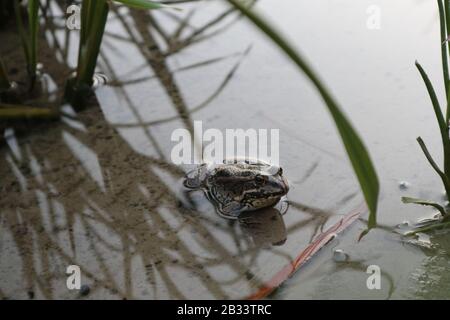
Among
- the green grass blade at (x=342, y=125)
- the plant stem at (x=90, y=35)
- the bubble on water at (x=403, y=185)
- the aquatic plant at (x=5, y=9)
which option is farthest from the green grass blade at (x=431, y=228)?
the aquatic plant at (x=5, y=9)

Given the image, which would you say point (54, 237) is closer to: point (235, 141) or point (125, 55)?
point (235, 141)

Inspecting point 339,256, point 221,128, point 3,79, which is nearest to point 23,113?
point 3,79

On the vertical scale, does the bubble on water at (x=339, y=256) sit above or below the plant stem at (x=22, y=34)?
below

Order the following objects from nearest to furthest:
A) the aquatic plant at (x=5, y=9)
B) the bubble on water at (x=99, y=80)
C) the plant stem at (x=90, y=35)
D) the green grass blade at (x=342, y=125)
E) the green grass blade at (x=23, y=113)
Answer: the green grass blade at (x=342, y=125) < the plant stem at (x=90, y=35) < the green grass blade at (x=23, y=113) < the bubble on water at (x=99, y=80) < the aquatic plant at (x=5, y=9)

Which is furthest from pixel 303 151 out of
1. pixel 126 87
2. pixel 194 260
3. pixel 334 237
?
pixel 126 87

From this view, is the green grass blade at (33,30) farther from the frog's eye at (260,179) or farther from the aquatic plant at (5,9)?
the frog's eye at (260,179)

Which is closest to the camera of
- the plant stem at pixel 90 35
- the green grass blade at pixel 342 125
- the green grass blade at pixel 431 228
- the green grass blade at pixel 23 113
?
the green grass blade at pixel 342 125

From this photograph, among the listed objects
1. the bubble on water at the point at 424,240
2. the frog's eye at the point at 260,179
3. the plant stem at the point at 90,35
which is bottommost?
the bubble on water at the point at 424,240
